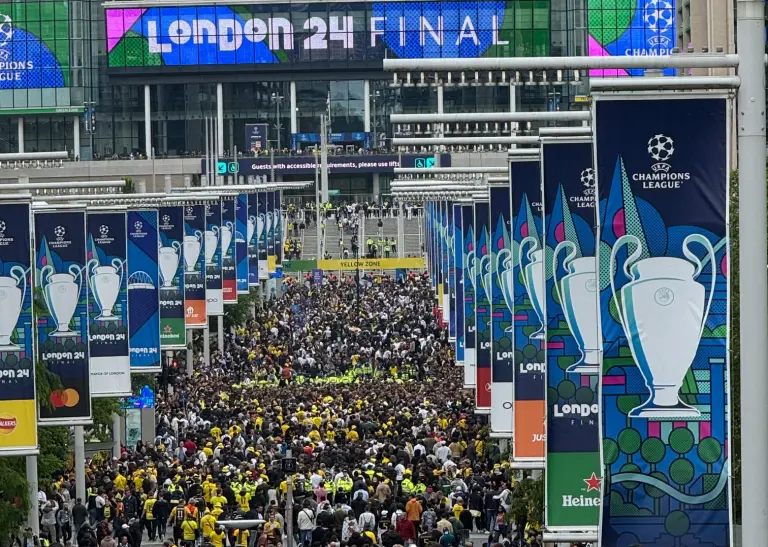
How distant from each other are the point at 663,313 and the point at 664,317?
0.10 ft

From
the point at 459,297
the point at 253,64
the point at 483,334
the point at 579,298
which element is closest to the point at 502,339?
the point at 483,334

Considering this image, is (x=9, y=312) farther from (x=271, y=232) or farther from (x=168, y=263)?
(x=271, y=232)

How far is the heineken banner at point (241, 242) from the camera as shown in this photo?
56.7 metres

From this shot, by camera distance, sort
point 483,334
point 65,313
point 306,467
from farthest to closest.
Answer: point 306,467, point 483,334, point 65,313

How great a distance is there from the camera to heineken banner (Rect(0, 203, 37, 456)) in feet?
71.9

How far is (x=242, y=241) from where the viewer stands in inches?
2275

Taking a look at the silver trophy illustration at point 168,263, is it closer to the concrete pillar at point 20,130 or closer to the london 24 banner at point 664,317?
the london 24 banner at point 664,317

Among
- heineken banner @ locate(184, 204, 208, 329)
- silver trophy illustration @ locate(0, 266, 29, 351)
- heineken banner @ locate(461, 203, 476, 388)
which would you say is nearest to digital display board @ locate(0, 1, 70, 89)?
heineken banner @ locate(184, 204, 208, 329)

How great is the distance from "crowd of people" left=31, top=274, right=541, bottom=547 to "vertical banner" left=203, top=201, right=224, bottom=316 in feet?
6.66

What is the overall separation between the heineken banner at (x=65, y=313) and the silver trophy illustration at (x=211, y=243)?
73.5ft

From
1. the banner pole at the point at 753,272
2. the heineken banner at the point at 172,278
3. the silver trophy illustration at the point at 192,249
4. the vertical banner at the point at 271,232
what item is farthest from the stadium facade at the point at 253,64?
the banner pole at the point at 753,272

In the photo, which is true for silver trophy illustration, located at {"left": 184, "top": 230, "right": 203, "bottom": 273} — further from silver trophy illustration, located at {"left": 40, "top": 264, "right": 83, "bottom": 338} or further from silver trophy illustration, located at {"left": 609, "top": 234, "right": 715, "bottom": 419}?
silver trophy illustration, located at {"left": 609, "top": 234, "right": 715, "bottom": 419}

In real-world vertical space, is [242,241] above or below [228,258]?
above

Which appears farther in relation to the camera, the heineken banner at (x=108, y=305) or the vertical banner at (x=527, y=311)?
the heineken banner at (x=108, y=305)
